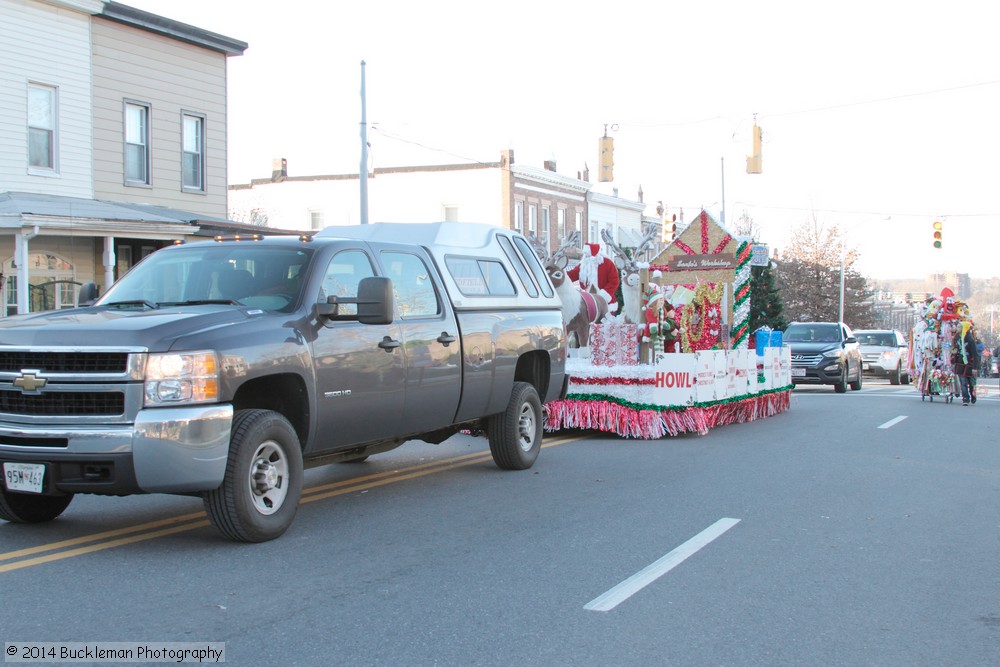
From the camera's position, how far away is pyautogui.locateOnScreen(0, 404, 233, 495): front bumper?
5.77m

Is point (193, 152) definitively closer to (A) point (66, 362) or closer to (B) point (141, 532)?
(B) point (141, 532)

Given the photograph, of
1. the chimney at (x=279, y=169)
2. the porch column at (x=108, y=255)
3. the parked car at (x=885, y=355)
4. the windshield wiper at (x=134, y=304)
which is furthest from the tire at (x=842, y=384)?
the chimney at (x=279, y=169)

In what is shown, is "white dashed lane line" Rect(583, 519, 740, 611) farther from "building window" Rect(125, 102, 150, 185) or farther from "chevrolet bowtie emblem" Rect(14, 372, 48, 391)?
"building window" Rect(125, 102, 150, 185)

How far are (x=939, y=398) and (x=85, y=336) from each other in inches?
792

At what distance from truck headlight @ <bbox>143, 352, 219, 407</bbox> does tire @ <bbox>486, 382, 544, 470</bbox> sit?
3883 millimetres

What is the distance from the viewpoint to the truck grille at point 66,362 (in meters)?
5.89

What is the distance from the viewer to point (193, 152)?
2177 centimetres

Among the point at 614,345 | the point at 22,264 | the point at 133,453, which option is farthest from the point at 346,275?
the point at 22,264

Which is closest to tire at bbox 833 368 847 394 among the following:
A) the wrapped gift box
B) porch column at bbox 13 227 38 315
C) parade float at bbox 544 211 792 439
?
parade float at bbox 544 211 792 439

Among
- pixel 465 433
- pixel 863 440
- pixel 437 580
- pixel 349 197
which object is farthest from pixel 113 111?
pixel 349 197

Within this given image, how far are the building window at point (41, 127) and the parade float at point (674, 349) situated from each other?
958 cm

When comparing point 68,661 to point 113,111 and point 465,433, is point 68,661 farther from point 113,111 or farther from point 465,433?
point 113,111

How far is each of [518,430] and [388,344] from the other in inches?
98.1

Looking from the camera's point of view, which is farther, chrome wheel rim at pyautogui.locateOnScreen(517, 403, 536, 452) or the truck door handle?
chrome wheel rim at pyautogui.locateOnScreen(517, 403, 536, 452)
